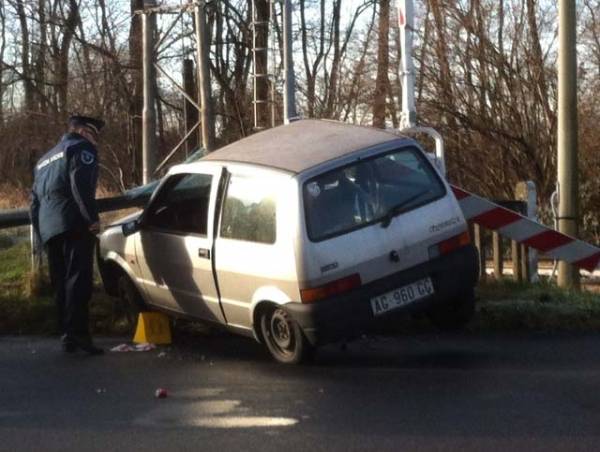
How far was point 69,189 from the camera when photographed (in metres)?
8.75

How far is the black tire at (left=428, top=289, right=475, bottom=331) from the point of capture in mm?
8844

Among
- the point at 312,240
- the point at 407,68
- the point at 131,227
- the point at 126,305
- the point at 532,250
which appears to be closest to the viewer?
the point at 312,240

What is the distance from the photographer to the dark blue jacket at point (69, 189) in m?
8.67

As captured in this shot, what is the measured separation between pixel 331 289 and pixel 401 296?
57 cm

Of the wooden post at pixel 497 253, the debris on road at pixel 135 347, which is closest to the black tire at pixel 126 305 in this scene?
Result: the debris on road at pixel 135 347

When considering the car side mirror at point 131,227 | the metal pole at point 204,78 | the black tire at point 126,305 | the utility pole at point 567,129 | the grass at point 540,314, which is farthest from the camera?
the metal pole at point 204,78

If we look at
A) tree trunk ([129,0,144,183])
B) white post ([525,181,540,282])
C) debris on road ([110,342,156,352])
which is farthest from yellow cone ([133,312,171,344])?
tree trunk ([129,0,144,183])

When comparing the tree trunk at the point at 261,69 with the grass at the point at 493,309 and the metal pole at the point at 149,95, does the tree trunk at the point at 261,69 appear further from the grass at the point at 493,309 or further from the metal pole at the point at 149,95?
the grass at the point at 493,309

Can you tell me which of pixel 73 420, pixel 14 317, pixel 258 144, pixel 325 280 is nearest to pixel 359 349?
pixel 325 280

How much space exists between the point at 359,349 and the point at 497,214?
2512mm

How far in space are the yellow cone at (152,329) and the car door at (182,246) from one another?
0.12 metres

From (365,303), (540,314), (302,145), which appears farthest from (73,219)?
(540,314)

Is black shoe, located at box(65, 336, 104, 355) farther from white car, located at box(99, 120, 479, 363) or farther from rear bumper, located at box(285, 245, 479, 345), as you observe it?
rear bumper, located at box(285, 245, 479, 345)

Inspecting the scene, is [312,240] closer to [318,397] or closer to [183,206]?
[318,397]
